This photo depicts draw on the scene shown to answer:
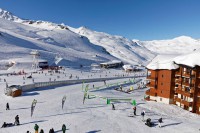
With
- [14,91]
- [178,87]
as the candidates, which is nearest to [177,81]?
[178,87]

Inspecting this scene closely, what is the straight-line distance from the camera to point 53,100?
172 feet

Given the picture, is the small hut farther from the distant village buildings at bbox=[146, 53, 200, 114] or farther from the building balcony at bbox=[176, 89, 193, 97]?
the building balcony at bbox=[176, 89, 193, 97]

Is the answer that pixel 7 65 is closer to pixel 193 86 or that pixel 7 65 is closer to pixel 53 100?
pixel 53 100

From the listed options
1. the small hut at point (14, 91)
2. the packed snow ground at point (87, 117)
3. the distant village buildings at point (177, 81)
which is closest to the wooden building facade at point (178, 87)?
the distant village buildings at point (177, 81)

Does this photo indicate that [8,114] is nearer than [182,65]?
Yes

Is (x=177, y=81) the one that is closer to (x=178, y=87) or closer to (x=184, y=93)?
(x=178, y=87)

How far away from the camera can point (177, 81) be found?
193 ft

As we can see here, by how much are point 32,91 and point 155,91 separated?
96.7ft

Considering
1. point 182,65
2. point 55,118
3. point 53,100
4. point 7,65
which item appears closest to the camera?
point 55,118

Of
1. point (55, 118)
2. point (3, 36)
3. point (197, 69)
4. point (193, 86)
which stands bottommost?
point (55, 118)

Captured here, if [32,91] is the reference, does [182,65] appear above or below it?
above

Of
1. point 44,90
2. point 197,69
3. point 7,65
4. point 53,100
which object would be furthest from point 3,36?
point 197,69

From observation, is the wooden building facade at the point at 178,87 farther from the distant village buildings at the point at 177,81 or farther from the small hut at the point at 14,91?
the small hut at the point at 14,91

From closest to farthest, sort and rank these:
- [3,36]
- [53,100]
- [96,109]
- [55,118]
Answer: [55,118] < [96,109] < [53,100] < [3,36]
